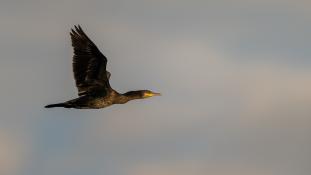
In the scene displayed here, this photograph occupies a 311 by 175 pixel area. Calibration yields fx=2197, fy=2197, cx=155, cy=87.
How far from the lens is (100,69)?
110 metres

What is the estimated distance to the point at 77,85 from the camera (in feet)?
364

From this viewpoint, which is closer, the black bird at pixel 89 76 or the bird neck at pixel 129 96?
the black bird at pixel 89 76

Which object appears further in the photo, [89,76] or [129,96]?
[129,96]

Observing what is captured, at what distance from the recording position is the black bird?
360 ft

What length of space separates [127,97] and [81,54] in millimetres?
3932

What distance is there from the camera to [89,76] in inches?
4355

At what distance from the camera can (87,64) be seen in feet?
361

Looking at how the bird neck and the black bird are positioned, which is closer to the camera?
the black bird

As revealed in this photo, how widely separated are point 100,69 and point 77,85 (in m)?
1.58

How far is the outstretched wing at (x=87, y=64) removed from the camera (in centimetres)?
10962

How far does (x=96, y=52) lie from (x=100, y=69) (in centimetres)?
107

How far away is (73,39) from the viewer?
360 ft

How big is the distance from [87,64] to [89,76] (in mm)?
825

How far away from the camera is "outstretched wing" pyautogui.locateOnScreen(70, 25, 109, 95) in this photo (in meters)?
110
